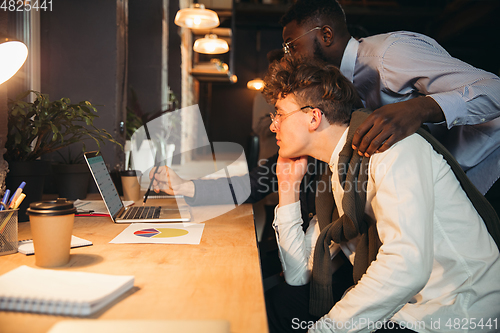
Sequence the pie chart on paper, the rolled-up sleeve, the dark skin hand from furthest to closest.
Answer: the rolled-up sleeve → the pie chart on paper → the dark skin hand

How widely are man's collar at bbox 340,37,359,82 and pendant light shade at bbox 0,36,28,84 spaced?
4.44 ft

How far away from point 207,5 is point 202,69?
118 cm

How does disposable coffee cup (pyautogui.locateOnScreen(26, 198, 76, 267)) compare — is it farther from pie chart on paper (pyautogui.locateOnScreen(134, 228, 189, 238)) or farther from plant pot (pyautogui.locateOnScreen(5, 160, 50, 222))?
plant pot (pyautogui.locateOnScreen(5, 160, 50, 222))

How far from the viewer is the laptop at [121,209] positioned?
1331 millimetres

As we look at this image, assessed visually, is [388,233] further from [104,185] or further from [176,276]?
[104,185]

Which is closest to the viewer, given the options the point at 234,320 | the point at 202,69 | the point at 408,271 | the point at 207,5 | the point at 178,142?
the point at 234,320

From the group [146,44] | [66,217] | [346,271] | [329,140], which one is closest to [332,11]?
[329,140]

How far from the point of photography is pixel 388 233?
0.92 m

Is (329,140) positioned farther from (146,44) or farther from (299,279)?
(146,44)

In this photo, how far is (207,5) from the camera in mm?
6523

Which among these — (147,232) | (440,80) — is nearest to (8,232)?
(147,232)

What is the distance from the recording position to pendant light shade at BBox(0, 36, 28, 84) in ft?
3.11

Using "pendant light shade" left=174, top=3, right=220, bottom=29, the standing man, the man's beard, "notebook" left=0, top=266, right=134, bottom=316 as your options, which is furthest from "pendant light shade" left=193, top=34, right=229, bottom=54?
"notebook" left=0, top=266, right=134, bottom=316

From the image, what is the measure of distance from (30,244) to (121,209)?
536mm
